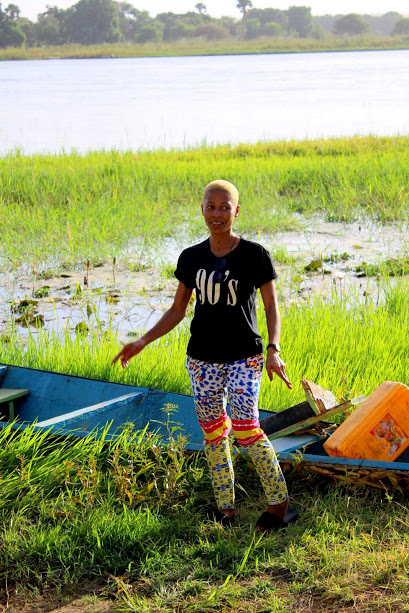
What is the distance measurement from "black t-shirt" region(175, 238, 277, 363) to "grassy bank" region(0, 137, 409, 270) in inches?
198

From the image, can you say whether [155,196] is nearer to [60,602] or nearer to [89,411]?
[89,411]

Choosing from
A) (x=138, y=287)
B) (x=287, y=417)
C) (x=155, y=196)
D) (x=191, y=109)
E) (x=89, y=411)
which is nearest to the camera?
(x=287, y=417)

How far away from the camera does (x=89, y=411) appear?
3895mm

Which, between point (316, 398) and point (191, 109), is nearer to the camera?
point (316, 398)

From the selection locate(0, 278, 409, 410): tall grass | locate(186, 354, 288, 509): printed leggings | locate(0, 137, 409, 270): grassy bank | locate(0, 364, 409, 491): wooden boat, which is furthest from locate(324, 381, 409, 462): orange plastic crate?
locate(0, 137, 409, 270): grassy bank

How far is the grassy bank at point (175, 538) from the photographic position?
2844 mm

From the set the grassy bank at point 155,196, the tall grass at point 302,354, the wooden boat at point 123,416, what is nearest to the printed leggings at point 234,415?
the wooden boat at point 123,416

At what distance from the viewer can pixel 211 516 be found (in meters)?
3.38

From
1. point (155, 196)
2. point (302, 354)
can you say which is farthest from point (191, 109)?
point (302, 354)

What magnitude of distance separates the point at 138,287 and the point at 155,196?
3686 mm

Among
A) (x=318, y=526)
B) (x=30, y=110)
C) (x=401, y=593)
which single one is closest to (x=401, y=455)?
(x=318, y=526)

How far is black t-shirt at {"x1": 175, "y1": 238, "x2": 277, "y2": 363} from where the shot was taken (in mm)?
2947

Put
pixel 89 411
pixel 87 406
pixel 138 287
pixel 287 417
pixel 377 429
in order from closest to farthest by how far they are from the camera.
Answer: pixel 377 429, pixel 287 417, pixel 89 411, pixel 87 406, pixel 138 287

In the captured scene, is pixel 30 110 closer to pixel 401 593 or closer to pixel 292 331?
pixel 292 331
